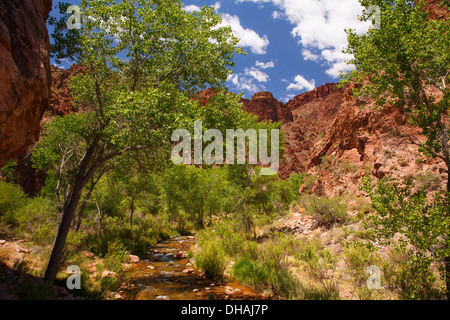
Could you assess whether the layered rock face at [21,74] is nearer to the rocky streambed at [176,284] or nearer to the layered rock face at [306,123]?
the rocky streambed at [176,284]

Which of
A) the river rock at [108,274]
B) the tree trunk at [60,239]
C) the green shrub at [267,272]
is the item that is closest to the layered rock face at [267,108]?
the green shrub at [267,272]

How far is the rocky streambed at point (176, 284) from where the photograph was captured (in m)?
8.80

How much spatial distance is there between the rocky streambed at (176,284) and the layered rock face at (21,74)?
5.68m

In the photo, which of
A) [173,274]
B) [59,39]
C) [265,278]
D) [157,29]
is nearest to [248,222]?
[173,274]

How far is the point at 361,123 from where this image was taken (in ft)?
68.3

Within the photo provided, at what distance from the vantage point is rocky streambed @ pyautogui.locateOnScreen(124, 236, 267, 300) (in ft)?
28.9

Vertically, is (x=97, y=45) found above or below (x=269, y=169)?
above

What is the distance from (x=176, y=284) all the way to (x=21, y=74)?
355 inches

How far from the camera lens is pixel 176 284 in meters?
10.4

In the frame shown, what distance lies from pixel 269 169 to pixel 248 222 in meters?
4.82

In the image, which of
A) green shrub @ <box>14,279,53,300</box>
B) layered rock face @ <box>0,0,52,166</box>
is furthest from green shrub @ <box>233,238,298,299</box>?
layered rock face @ <box>0,0,52,166</box>

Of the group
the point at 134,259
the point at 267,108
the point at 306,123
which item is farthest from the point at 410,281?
the point at 267,108
